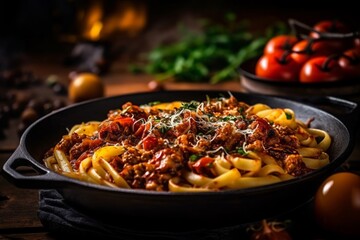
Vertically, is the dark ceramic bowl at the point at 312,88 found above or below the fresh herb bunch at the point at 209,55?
above

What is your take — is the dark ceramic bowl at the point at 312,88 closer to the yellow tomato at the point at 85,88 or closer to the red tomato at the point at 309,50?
the red tomato at the point at 309,50

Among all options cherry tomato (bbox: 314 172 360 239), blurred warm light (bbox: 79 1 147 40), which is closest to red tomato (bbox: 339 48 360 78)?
cherry tomato (bbox: 314 172 360 239)

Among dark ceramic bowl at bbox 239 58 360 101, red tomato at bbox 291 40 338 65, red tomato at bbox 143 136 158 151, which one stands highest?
red tomato at bbox 143 136 158 151

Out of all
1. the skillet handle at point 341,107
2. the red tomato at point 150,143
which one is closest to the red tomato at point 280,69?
the skillet handle at point 341,107

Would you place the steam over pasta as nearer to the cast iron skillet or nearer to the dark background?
the cast iron skillet

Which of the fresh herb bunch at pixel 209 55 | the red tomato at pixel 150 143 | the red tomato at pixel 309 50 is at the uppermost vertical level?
the red tomato at pixel 150 143

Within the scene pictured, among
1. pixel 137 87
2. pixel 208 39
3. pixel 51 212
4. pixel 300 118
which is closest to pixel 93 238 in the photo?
pixel 51 212
